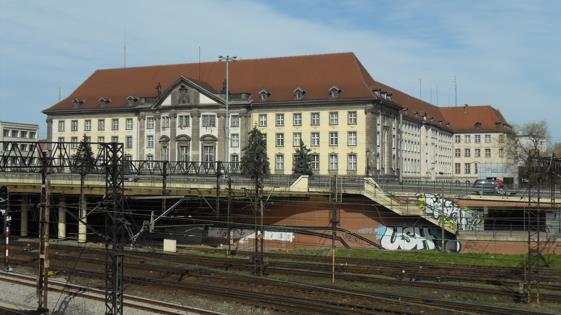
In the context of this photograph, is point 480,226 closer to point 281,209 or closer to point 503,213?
point 503,213

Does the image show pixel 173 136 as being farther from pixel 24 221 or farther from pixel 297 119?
pixel 24 221

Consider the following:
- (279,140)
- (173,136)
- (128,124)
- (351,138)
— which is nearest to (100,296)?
(351,138)

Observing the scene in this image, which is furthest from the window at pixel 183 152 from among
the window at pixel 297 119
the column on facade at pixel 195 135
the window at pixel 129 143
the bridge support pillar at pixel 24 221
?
the bridge support pillar at pixel 24 221

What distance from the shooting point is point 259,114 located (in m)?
83.8

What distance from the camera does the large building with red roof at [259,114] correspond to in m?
79.6

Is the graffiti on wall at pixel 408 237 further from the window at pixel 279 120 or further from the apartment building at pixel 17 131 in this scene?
the apartment building at pixel 17 131

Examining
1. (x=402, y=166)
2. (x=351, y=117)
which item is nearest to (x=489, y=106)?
(x=402, y=166)

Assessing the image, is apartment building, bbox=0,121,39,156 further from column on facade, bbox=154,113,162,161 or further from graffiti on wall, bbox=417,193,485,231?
graffiti on wall, bbox=417,193,485,231

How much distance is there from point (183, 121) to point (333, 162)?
20.8 m

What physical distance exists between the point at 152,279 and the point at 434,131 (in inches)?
3587

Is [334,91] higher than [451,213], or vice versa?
[334,91]

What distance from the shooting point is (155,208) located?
48656 millimetres

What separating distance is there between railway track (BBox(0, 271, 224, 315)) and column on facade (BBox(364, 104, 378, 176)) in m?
53.9

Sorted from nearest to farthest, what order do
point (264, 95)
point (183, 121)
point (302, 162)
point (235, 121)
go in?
1. point (302, 162)
2. point (264, 95)
3. point (235, 121)
4. point (183, 121)
